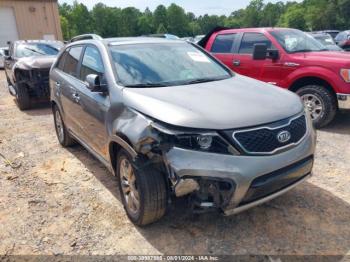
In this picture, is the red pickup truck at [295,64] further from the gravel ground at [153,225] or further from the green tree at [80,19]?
the green tree at [80,19]

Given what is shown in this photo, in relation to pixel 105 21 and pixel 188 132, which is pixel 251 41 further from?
pixel 105 21

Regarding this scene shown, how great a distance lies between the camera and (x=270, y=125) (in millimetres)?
2715

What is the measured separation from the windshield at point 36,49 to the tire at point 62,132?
15.6ft

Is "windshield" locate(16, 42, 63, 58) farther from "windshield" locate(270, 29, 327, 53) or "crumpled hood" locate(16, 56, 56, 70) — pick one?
"windshield" locate(270, 29, 327, 53)

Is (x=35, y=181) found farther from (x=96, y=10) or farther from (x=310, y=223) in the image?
(x=96, y=10)

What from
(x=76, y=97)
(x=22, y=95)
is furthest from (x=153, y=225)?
(x=22, y=95)

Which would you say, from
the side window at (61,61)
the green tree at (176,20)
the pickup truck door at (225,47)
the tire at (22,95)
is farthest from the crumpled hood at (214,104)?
the green tree at (176,20)

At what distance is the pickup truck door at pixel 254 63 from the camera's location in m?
6.23

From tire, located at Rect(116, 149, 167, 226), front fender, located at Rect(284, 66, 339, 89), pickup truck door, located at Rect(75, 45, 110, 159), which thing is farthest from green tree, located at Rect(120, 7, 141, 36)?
tire, located at Rect(116, 149, 167, 226)

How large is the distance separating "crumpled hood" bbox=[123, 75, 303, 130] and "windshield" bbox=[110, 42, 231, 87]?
0.70 feet

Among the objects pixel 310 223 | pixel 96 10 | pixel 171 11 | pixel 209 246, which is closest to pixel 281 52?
pixel 310 223

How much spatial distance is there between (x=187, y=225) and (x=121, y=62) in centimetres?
179

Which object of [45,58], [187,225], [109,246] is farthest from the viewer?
[45,58]

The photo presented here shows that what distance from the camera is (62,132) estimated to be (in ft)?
17.3
